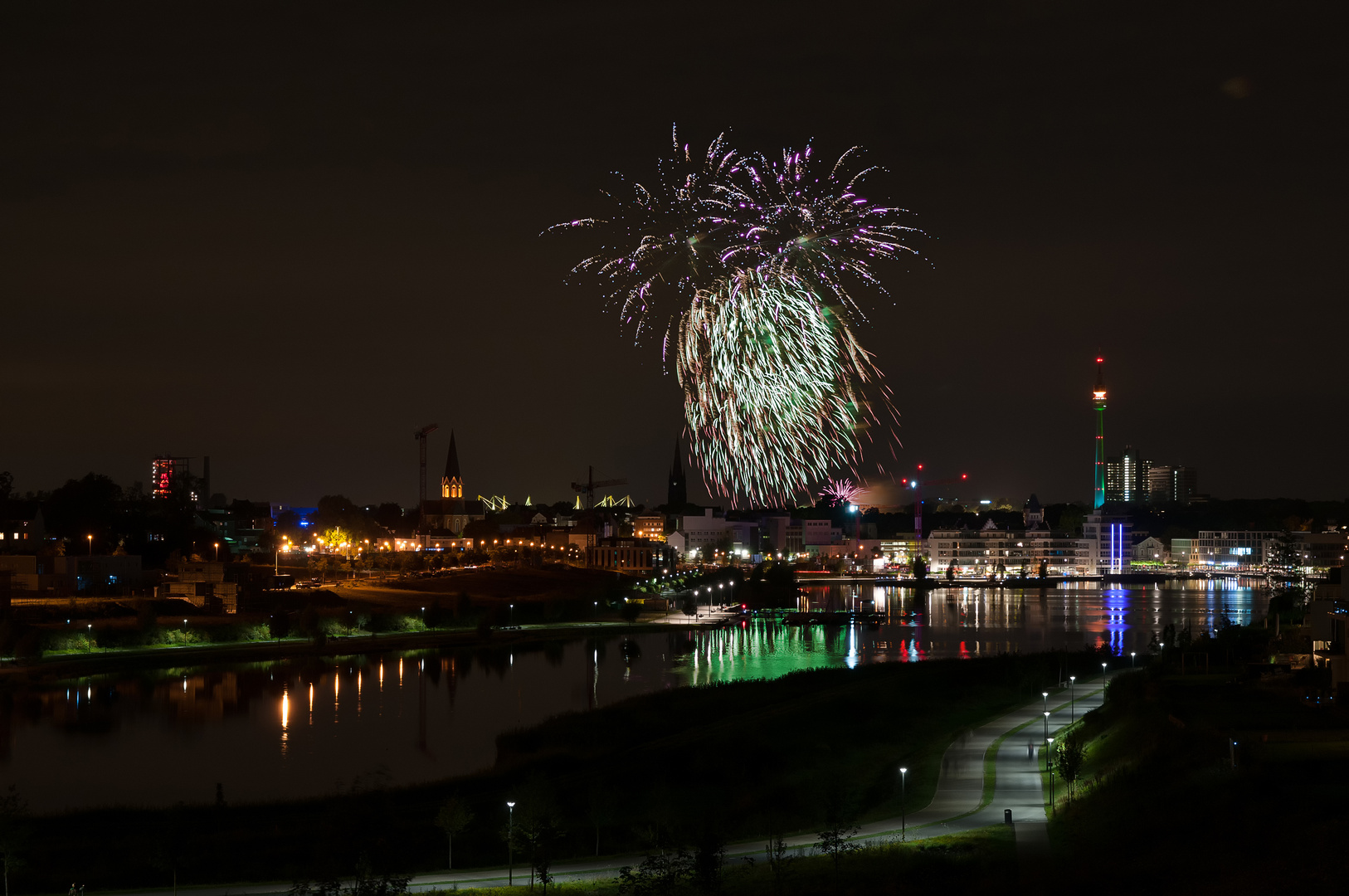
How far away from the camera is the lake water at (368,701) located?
79.7 ft

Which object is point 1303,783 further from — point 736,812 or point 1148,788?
point 736,812

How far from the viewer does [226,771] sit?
2478 centimetres

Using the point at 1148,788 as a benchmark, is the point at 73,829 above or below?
below

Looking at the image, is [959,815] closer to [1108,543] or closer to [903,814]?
[903,814]

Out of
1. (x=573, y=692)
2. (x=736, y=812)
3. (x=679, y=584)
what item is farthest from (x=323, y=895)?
(x=679, y=584)

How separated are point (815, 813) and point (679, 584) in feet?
226

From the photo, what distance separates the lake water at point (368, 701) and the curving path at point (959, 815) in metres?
8.41

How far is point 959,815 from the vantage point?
16.6 meters

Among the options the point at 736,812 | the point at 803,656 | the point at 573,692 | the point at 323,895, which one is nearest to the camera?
the point at 323,895

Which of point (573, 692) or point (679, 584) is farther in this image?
point (679, 584)

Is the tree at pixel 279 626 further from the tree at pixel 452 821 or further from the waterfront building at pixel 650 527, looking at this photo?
the waterfront building at pixel 650 527

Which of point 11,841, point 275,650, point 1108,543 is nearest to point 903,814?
point 11,841

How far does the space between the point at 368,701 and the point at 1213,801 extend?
2405cm

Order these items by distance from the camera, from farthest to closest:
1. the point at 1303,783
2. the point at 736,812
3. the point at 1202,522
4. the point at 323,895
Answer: the point at 1202,522, the point at 736,812, the point at 1303,783, the point at 323,895
